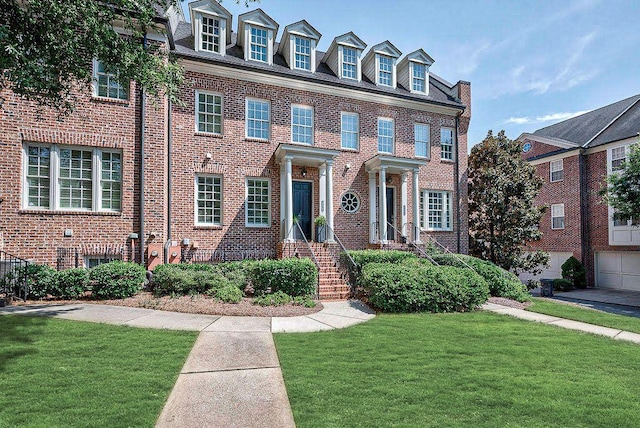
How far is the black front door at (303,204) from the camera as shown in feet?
46.6

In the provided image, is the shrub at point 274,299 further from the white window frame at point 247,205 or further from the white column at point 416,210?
the white column at point 416,210

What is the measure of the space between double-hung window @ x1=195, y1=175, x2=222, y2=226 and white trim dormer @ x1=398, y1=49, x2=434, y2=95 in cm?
1002

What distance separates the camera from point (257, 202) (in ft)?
44.7

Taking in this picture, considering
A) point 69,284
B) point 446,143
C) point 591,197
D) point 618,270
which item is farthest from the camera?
point 591,197

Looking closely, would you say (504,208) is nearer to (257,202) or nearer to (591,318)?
(591,318)

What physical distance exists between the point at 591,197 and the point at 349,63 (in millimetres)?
17182

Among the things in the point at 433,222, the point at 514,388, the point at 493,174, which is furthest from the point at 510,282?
the point at 514,388

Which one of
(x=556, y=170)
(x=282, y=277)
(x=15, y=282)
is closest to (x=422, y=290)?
(x=282, y=277)

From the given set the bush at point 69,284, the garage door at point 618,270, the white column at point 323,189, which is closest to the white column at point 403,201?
the white column at point 323,189

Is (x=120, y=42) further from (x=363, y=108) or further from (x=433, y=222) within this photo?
(x=433, y=222)

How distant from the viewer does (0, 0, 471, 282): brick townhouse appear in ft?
33.9

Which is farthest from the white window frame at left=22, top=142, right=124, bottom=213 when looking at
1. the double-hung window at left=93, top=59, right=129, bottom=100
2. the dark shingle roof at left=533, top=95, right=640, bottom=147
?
the dark shingle roof at left=533, top=95, right=640, bottom=147

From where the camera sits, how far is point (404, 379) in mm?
4410

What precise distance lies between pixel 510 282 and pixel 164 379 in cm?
1123
